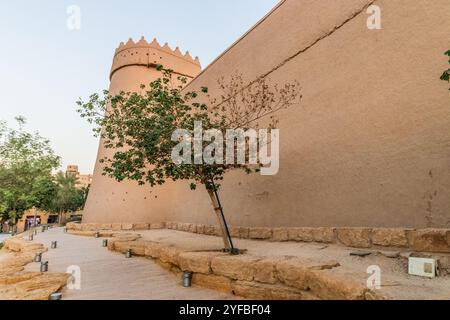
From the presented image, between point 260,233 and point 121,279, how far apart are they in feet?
12.1

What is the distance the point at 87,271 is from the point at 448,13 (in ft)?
26.5

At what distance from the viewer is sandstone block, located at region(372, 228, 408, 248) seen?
4.44 meters

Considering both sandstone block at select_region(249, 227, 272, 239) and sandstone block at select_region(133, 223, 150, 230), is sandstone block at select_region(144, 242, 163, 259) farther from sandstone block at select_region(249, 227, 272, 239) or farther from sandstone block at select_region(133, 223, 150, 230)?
sandstone block at select_region(133, 223, 150, 230)

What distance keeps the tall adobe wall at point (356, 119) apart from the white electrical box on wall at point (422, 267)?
3.36 ft

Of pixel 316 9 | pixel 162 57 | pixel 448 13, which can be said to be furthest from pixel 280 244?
pixel 162 57

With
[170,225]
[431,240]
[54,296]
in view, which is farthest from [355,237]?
[170,225]

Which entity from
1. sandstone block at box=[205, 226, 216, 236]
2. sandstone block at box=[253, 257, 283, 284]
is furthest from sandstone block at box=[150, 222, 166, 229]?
sandstone block at box=[253, 257, 283, 284]

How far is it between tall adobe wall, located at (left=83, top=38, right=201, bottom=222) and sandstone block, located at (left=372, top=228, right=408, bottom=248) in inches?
435

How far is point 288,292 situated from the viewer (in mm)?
3713

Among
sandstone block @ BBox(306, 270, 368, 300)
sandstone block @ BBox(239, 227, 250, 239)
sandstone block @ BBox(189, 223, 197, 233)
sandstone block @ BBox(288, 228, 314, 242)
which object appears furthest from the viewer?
sandstone block @ BBox(189, 223, 197, 233)

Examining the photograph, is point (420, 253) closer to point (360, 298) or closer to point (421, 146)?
point (421, 146)

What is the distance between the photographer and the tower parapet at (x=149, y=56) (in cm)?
1630

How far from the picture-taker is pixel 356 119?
18.5 feet

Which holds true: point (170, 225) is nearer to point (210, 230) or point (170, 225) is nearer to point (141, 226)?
point (141, 226)
